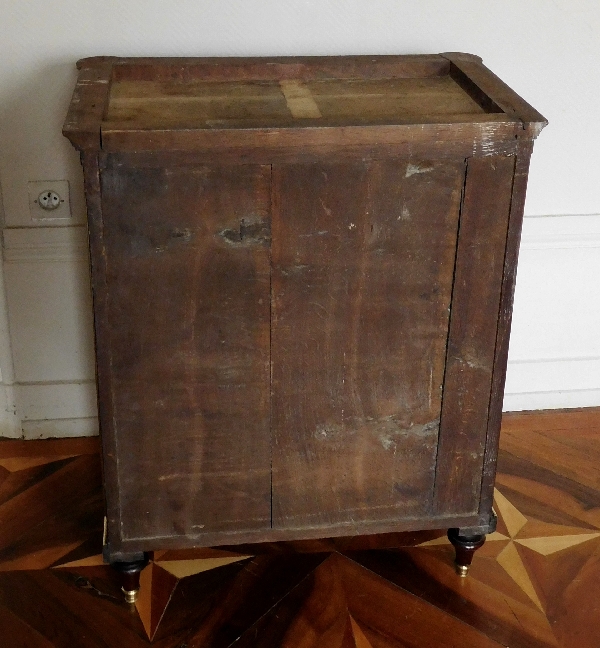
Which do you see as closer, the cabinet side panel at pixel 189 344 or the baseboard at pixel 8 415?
the cabinet side panel at pixel 189 344

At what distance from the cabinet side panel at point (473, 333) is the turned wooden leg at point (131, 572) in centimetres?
48

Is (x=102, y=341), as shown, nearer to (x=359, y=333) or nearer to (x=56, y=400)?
(x=359, y=333)

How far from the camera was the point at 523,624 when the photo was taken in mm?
1413

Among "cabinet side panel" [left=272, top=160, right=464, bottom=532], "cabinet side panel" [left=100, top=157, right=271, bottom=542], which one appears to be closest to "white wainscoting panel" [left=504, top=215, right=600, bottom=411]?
"cabinet side panel" [left=272, top=160, right=464, bottom=532]

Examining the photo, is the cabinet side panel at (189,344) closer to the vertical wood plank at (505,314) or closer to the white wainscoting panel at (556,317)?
the vertical wood plank at (505,314)

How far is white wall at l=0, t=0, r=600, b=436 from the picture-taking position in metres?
1.51

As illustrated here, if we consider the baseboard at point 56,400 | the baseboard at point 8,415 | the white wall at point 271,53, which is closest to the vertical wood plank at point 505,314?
the white wall at point 271,53

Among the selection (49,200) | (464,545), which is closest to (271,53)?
(49,200)

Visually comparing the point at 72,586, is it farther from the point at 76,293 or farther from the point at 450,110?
the point at 450,110

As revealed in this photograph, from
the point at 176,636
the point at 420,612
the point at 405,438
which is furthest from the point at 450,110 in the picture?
the point at 176,636

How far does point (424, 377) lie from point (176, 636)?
57cm

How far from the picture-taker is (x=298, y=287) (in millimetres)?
1217

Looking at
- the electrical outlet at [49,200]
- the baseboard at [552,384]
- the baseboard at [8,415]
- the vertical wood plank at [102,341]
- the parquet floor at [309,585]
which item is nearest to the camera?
the vertical wood plank at [102,341]

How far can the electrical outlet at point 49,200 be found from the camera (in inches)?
63.6
